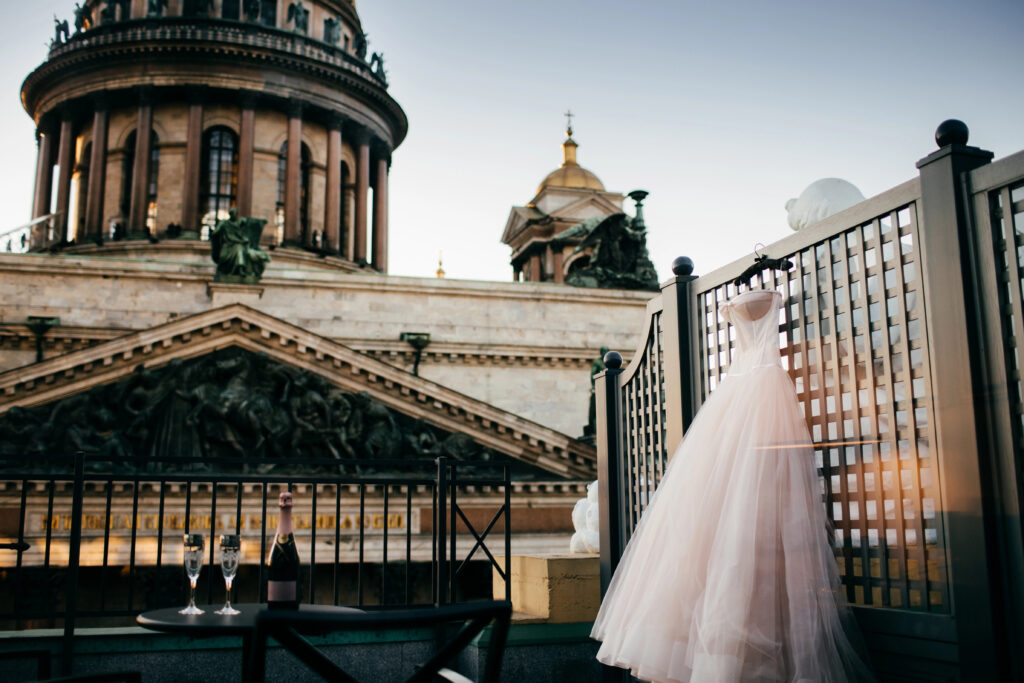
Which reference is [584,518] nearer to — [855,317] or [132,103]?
[855,317]

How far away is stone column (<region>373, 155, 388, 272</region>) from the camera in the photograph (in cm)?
4609

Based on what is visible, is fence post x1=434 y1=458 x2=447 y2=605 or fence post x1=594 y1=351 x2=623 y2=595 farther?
fence post x1=594 y1=351 x2=623 y2=595

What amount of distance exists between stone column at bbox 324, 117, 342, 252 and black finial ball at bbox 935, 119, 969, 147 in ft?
127

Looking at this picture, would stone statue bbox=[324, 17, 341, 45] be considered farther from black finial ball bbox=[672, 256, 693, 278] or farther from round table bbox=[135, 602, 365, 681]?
round table bbox=[135, 602, 365, 681]

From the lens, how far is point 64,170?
43375mm

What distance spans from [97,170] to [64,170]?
218 cm

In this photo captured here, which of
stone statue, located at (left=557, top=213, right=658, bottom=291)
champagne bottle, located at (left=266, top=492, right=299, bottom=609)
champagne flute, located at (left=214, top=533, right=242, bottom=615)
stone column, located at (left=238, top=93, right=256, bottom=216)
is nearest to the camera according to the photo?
champagne bottle, located at (left=266, top=492, right=299, bottom=609)

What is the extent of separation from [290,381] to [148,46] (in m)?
22.9

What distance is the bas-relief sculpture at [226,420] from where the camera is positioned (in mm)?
23156

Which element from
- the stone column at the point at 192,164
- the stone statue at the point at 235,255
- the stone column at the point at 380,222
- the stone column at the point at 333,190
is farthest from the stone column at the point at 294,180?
the stone statue at the point at 235,255

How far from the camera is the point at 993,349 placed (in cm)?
401

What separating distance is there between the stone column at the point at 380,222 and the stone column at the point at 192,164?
26.3ft

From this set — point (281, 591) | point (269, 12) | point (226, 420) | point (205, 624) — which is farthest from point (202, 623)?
point (269, 12)

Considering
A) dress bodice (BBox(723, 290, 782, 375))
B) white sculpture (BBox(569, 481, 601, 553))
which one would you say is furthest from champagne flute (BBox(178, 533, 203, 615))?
white sculpture (BBox(569, 481, 601, 553))
